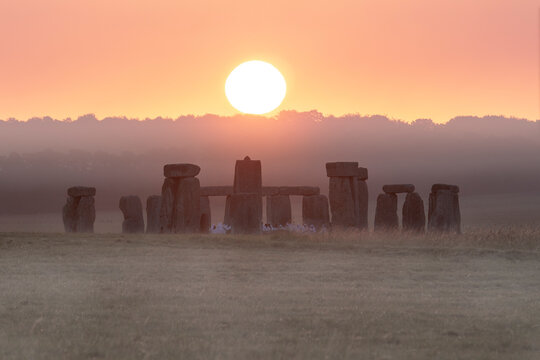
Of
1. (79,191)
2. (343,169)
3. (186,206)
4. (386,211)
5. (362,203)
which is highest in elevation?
(343,169)

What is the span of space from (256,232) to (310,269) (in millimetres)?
8706

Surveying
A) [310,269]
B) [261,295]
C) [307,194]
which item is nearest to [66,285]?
[261,295]

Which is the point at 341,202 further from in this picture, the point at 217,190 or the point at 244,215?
the point at 217,190

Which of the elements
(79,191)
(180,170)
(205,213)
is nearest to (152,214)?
(205,213)

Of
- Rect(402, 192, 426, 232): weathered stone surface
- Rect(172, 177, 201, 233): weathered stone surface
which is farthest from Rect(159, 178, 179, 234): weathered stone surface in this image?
Rect(402, 192, 426, 232): weathered stone surface

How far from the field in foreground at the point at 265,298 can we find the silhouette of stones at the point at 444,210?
7249mm

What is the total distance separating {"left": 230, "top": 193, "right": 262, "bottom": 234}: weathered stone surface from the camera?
88.5ft

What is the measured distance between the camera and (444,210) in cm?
3175

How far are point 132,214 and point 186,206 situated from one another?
14.7 ft

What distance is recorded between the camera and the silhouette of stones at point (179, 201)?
1136 inches

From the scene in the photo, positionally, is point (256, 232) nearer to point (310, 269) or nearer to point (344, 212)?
point (344, 212)

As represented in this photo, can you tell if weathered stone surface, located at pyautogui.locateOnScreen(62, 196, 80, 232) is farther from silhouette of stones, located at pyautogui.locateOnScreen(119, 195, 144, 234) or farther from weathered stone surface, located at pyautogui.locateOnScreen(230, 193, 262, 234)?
weathered stone surface, located at pyautogui.locateOnScreen(230, 193, 262, 234)

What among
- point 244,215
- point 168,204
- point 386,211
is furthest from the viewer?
point 386,211

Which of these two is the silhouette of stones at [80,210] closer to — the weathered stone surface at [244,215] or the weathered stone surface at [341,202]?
the weathered stone surface at [244,215]
